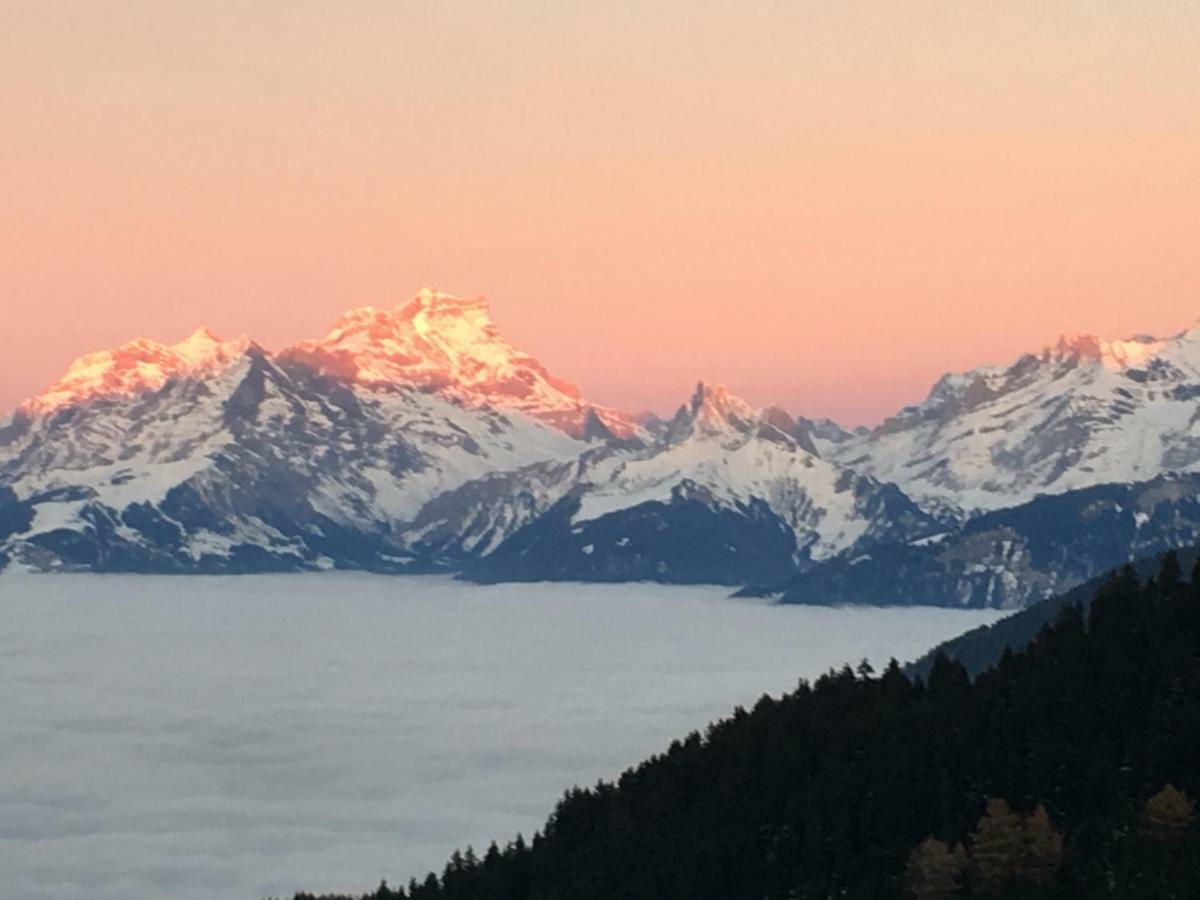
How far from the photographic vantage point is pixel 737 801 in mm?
165125

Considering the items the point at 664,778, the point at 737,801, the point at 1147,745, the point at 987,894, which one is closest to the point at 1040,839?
the point at 987,894

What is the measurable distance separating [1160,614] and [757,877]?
28032 millimetres

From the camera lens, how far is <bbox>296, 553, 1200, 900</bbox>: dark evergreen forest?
12712cm

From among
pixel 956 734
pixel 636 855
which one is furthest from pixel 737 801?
pixel 956 734

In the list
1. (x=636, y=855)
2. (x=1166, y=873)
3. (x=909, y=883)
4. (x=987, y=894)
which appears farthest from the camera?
(x=636, y=855)

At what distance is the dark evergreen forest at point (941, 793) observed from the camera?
5005 inches

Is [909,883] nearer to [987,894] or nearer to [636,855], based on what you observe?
[987,894]

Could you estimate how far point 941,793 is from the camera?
146000 mm

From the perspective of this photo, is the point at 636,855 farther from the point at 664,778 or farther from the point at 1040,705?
the point at 1040,705

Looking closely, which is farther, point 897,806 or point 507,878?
point 507,878

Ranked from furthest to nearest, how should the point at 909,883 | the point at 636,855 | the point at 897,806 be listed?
the point at 636,855 < the point at 897,806 < the point at 909,883

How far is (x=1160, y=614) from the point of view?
156 metres

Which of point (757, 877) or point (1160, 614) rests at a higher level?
point (1160, 614)

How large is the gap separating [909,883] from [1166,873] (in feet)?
67.6
